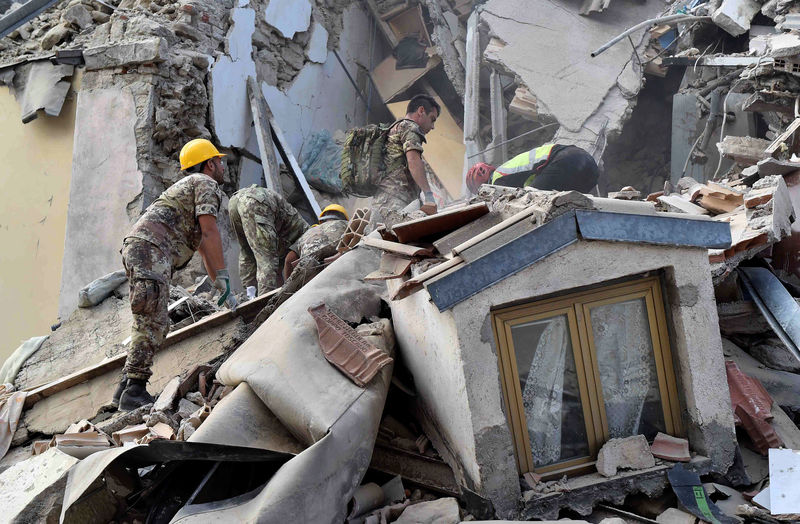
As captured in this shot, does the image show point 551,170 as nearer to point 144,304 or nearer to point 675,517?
point 144,304

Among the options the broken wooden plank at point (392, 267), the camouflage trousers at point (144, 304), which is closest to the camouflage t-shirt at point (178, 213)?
the camouflage trousers at point (144, 304)

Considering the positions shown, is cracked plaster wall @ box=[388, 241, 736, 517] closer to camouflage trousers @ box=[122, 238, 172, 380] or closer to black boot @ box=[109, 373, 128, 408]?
camouflage trousers @ box=[122, 238, 172, 380]

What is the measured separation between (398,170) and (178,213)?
2.63 m

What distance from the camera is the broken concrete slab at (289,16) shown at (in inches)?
343

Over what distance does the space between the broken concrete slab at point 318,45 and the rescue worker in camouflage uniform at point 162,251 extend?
5.35 m

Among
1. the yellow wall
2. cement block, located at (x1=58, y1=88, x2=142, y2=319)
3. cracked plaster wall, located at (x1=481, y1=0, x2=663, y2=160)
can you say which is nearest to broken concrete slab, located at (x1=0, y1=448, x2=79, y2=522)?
cement block, located at (x1=58, y1=88, x2=142, y2=319)

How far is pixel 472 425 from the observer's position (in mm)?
2668

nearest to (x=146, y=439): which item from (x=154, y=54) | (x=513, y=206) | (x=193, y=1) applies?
(x=513, y=206)

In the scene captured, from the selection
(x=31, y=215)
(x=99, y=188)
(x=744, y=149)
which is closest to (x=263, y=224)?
(x=99, y=188)

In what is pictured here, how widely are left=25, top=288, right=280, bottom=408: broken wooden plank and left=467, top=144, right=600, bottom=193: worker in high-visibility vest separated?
2930mm

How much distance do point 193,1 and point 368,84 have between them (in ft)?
15.7

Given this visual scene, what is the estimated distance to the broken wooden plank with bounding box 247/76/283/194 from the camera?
798 cm

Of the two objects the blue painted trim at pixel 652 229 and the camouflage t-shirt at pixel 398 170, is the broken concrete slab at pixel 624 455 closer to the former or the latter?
the blue painted trim at pixel 652 229

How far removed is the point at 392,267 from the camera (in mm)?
3209
